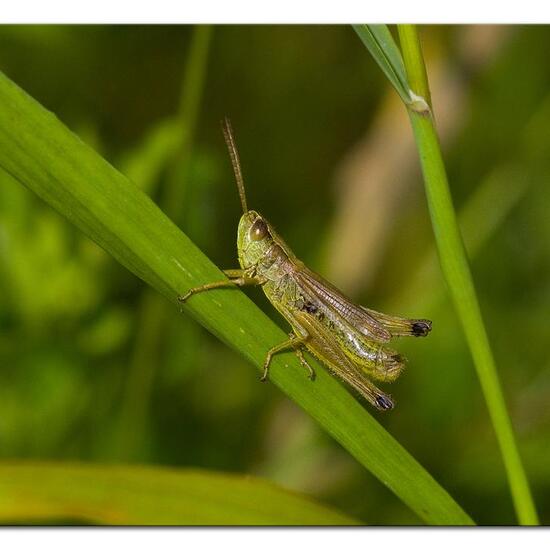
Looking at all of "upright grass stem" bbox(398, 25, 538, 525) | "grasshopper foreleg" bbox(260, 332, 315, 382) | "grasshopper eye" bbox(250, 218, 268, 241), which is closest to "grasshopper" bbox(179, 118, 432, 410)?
"grasshopper eye" bbox(250, 218, 268, 241)

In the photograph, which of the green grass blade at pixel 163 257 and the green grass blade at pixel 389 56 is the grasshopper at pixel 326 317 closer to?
the green grass blade at pixel 163 257

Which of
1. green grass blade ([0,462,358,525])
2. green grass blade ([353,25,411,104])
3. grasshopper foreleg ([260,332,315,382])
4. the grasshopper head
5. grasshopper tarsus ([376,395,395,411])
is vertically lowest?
green grass blade ([0,462,358,525])

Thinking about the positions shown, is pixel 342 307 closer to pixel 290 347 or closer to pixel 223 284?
pixel 290 347

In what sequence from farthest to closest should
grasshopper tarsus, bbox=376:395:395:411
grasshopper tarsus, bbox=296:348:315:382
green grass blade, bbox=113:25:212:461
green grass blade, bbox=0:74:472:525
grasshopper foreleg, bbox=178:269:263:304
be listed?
green grass blade, bbox=113:25:212:461 → grasshopper tarsus, bbox=376:395:395:411 → grasshopper tarsus, bbox=296:348:315:382 → grasshopper foreleg, bbox=178:269:263:304 → green grass blade, bbox=0:74:472:525

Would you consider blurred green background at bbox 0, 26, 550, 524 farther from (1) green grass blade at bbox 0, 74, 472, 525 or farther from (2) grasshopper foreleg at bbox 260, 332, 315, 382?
(1) green grass blade at bbox 0, 74, 472, 525

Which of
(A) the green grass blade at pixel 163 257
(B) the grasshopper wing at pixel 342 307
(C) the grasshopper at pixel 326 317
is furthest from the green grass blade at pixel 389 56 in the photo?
(B) the grasshopper wing at pixel 342 307

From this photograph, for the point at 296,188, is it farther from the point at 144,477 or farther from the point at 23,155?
the point at 23,155
